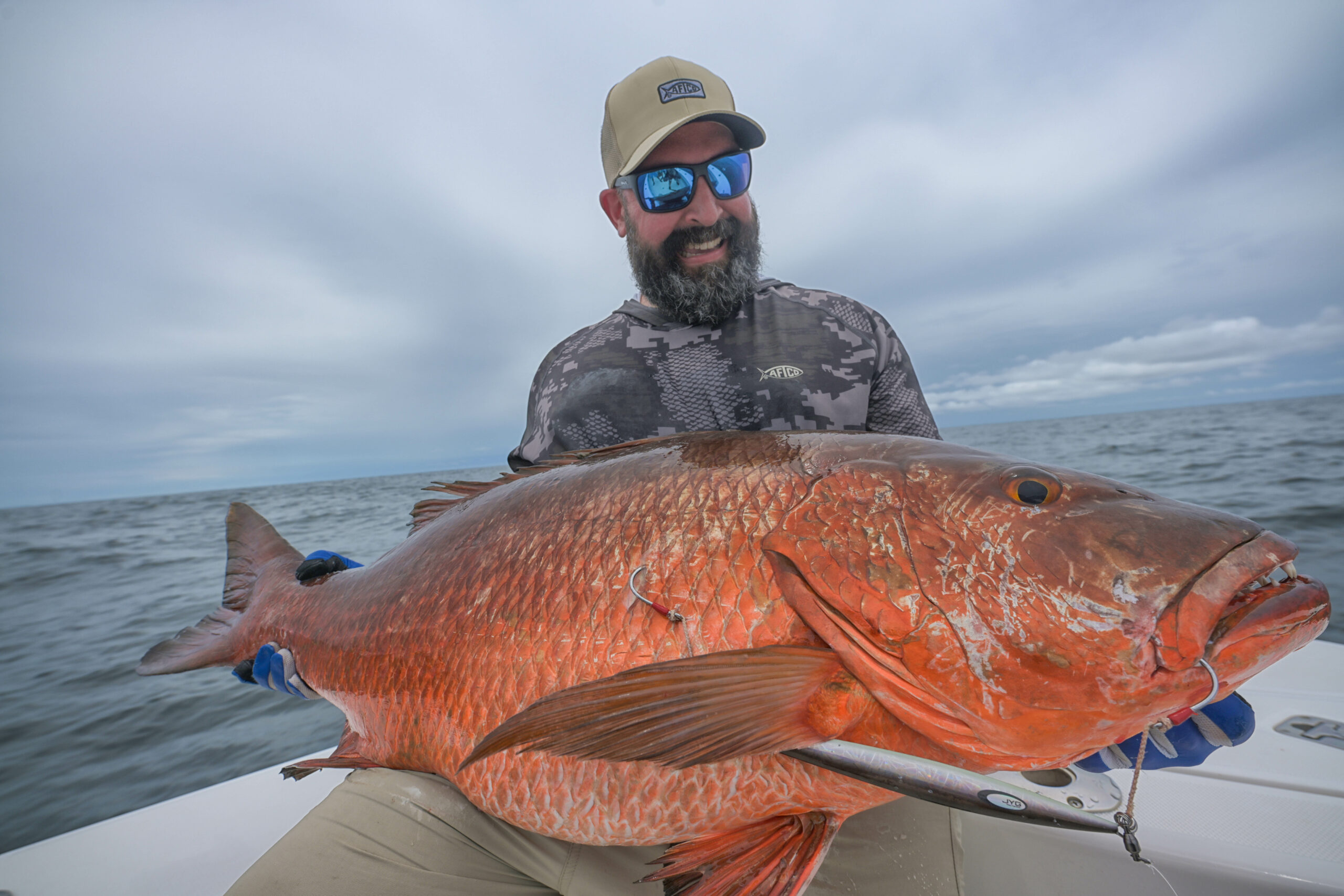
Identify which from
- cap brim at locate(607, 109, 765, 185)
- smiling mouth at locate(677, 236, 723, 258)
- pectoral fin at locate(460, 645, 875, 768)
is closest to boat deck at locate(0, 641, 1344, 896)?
pectoral fin at locate(460, 645, 875, 768)

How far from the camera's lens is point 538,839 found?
4.96 feet

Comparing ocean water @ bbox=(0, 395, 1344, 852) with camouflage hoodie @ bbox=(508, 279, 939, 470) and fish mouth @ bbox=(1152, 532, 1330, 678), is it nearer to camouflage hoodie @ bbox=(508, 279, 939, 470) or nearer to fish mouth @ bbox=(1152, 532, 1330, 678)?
camouflage hoodie @ bbox=(508, 279, 939, 470)

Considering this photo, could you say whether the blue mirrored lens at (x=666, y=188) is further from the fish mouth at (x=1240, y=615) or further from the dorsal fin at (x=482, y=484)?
the fish mouth at (x=1240, y=615)

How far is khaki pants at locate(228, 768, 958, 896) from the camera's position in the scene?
4.70ft

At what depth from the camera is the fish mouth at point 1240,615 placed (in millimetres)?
792

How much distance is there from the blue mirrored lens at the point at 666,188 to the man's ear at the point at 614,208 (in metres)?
0.31

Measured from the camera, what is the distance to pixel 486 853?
154cm

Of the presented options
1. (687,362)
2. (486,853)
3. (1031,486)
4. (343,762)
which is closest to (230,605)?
(343,762)

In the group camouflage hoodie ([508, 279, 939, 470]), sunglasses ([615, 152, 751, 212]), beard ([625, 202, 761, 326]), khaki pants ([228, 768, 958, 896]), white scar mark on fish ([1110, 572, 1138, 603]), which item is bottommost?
khaki pants ([228, 768, 958, 896])

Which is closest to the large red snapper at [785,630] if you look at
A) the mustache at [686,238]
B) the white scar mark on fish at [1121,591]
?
the white scar mark on fish at [1121,591]

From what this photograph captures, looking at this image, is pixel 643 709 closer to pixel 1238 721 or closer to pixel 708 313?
pixel 1238 721

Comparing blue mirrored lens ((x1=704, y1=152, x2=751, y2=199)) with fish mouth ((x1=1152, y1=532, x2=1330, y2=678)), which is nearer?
fish mouth ((x1=1152, y1=532, x2=1330, y2=678))

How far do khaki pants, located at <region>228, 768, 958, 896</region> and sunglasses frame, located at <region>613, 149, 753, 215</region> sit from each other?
6.97ft

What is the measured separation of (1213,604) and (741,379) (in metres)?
1.51
